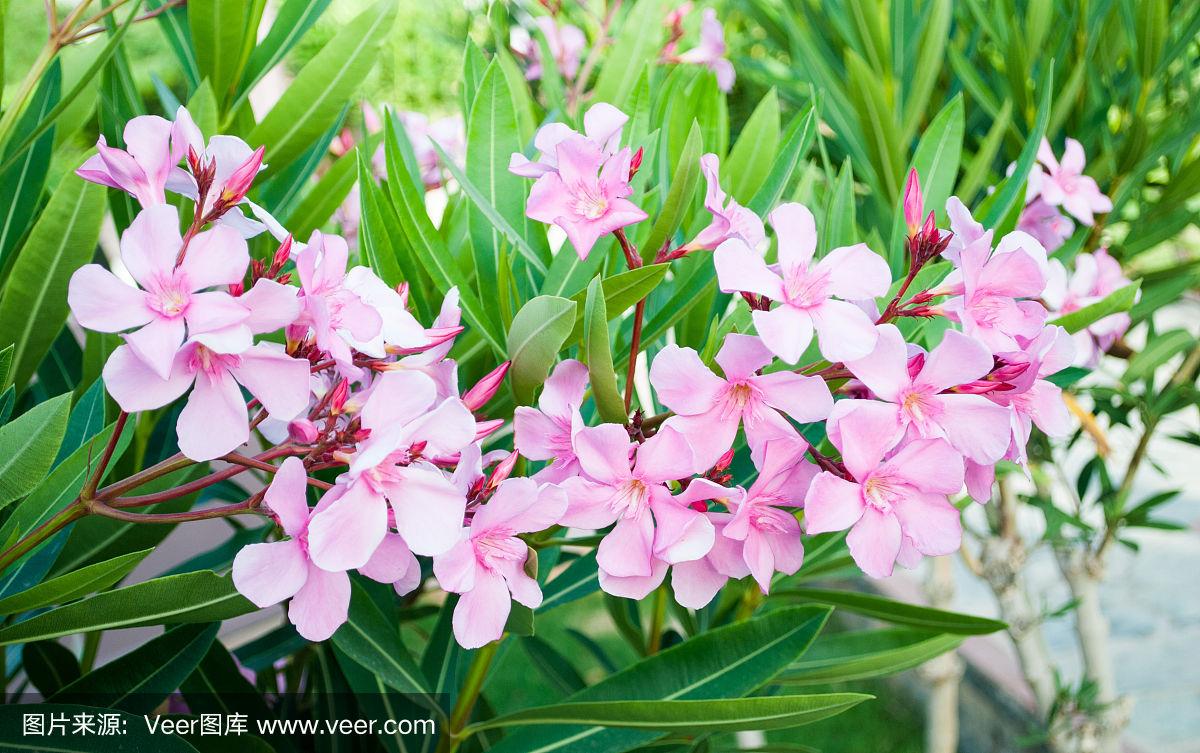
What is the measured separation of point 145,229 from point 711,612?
71cm

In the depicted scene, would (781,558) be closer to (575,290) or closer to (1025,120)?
(575,290)

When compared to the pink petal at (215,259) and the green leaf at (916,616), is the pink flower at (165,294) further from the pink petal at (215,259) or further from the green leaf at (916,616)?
the green leaf at (916,616)

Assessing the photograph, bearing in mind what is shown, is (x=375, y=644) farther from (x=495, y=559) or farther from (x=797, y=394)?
(x=797, y=394)

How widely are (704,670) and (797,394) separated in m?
0.28

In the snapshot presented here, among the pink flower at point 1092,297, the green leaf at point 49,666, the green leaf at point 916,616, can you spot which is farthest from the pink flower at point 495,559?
the pink flower at point 1092,297

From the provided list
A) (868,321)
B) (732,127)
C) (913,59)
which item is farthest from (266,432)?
(732,127)

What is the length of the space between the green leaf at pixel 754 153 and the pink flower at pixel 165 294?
47cm

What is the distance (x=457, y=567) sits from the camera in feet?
1.41

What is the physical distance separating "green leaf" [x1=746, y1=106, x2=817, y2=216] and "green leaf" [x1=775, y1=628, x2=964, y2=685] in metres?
0.41

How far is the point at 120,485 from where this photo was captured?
1.45ft

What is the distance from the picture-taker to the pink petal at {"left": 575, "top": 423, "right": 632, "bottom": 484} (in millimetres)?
429

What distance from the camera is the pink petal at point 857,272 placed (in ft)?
1.47

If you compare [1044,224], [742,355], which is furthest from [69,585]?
[1044,224]

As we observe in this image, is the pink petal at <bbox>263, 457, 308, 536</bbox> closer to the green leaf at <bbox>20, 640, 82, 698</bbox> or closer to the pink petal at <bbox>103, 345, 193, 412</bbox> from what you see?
the pink petal at <bbox>103, 345, 193, 412</bbox>
